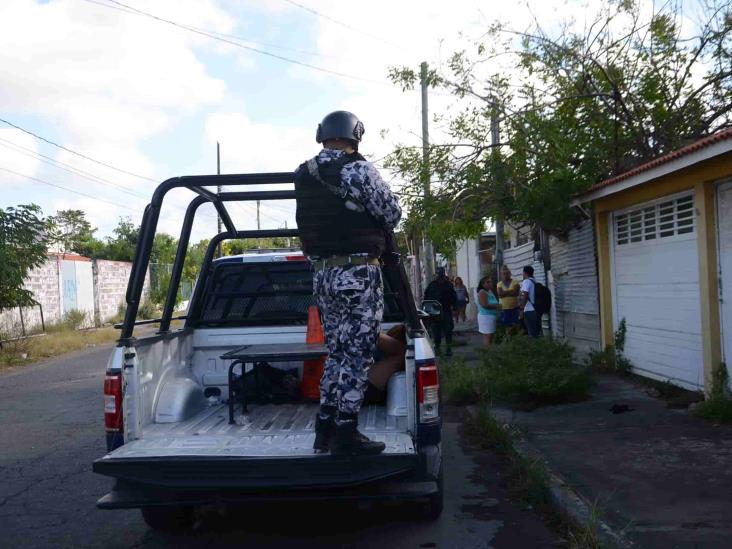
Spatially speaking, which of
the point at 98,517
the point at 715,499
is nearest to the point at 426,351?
the point at 715,499

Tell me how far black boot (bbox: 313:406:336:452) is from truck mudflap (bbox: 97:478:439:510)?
23 centimetres

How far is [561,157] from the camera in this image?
36.9ft

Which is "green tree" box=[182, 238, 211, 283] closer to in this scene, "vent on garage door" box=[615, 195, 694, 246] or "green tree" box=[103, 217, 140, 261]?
"green tree" box=[103, 217, 140, 261]

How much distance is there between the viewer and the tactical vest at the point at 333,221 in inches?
174

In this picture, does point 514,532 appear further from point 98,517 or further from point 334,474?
point 98,517

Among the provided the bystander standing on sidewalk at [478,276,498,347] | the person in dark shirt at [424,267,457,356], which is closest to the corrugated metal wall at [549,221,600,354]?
the bystander standing on sidewalk at [478,276,498,347]

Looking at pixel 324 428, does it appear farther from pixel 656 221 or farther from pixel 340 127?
pixel 656 221

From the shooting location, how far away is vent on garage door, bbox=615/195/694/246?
8.78 m

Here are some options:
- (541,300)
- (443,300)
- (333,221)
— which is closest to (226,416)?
(333,221)

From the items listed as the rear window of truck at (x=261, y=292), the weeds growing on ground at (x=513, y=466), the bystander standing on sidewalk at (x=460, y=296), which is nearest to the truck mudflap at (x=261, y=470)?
the weeds growing on ground at (x=513, y=466)

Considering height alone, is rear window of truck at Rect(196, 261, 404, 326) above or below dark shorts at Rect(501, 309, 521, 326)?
above

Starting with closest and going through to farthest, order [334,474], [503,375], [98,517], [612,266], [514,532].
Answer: [334,474] → [514,532] → [98,517] → [503,375] → [612,266]

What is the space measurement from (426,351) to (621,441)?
304 cm

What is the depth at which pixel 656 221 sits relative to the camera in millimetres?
9492
